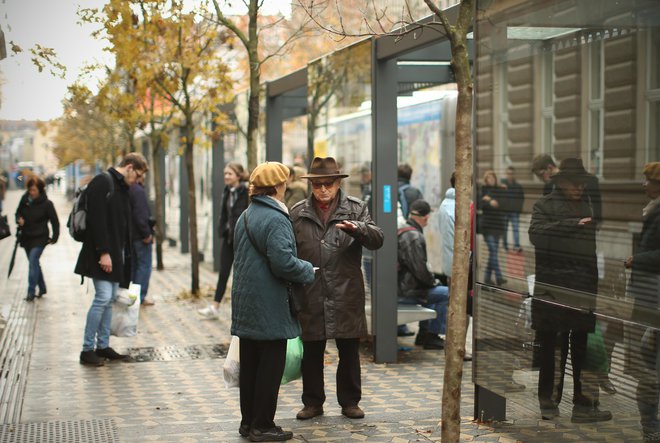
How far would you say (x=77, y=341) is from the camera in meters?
11.6

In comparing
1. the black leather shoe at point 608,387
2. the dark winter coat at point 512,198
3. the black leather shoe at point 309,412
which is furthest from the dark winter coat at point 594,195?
the black leather shoe at point 309,412

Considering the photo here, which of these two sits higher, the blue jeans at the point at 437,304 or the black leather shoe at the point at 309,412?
the blue jeans at the point at 437,304

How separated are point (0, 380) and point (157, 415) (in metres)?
2.17

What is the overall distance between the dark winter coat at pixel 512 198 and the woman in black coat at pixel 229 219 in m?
6.34

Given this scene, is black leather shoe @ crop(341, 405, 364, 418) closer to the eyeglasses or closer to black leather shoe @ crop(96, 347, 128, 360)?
the eyeglasses

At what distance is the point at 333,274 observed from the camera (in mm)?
7664

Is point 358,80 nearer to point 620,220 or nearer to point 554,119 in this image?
point 554,119

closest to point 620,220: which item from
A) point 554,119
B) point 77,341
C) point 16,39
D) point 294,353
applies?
point 554,119

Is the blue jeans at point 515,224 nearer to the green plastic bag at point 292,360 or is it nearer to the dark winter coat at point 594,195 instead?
the dark winter coat at point 594,195

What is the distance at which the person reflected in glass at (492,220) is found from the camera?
Result: 284 inches

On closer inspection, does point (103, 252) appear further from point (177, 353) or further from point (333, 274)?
point (333, 274)

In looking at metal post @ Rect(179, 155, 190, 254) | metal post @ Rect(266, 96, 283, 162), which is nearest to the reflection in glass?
metal post @ Rect(266, 96, 283, 162)

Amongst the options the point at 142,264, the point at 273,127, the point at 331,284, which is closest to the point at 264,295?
the point at 331,284

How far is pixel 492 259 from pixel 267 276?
157 cm
